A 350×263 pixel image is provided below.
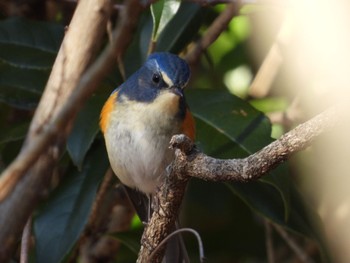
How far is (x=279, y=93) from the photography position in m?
5.21

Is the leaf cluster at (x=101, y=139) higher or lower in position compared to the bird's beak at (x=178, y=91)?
lower

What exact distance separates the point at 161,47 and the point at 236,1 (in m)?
0.87

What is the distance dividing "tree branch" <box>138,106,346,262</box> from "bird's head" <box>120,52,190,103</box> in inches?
42.2

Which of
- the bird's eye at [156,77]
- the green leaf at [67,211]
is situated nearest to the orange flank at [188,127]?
the bird's eye at [156,77]

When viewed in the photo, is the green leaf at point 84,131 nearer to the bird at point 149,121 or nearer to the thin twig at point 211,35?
the bird at point 149,121

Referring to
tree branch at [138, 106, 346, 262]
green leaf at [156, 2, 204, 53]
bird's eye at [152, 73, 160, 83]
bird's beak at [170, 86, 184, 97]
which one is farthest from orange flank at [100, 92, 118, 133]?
tree branch at [138, 106, 346, 262]

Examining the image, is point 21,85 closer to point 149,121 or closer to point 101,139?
point 101,139

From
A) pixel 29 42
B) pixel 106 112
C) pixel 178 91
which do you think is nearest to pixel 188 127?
pixel 178 91

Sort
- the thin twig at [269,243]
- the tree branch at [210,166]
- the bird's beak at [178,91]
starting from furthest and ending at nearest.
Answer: the thin twig at [269,243] < the bird's beak at [178,91] < the tree branch at [210,166]

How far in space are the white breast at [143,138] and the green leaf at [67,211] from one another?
8.4 inches

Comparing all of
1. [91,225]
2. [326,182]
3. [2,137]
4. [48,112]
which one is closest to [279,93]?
[326,182]

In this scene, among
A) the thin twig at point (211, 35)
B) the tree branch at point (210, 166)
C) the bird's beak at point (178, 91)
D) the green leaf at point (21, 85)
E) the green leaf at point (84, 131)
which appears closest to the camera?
the tree branch at point (210, 166)

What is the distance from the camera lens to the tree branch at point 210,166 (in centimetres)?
198

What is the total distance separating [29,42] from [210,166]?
7.17 feet
